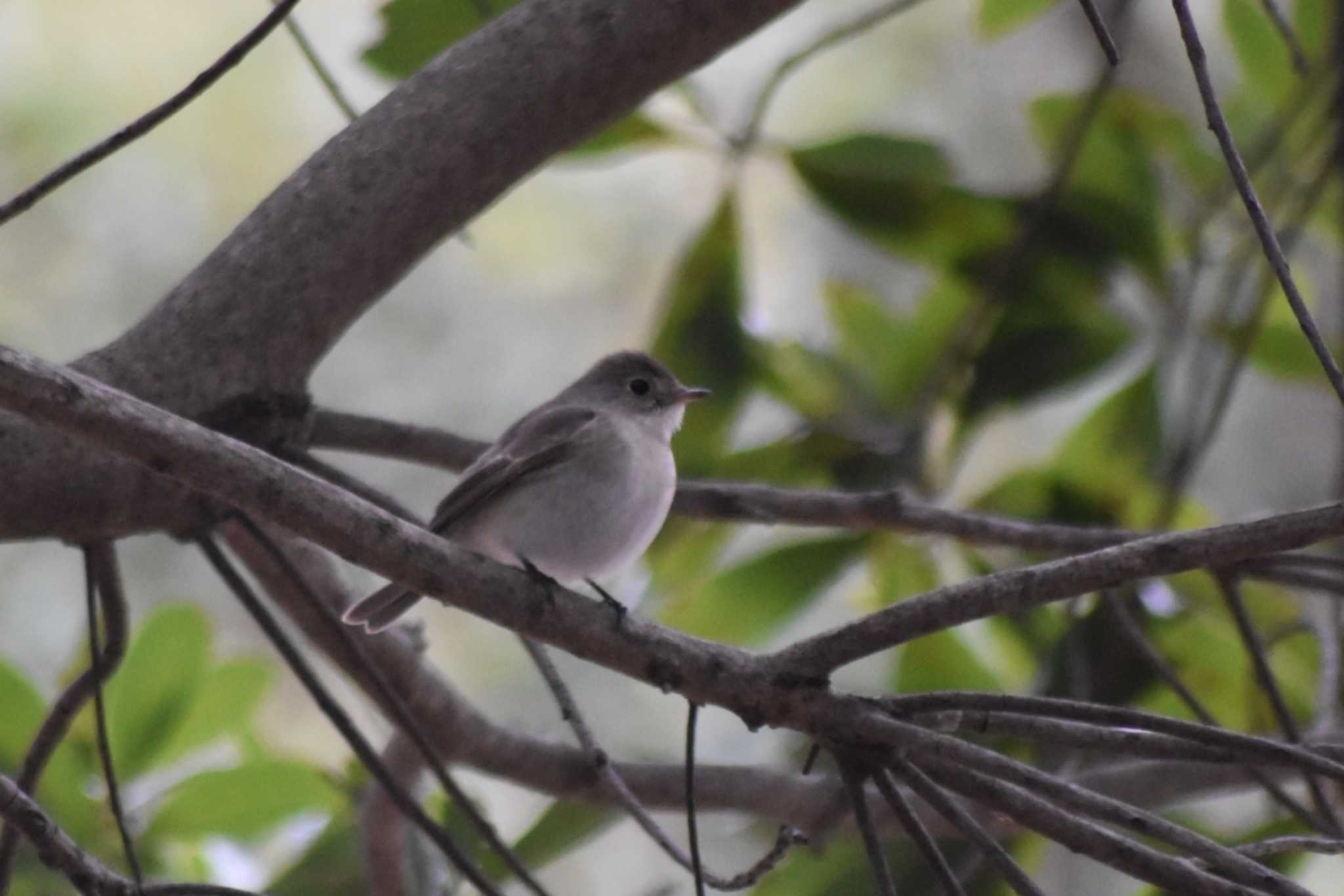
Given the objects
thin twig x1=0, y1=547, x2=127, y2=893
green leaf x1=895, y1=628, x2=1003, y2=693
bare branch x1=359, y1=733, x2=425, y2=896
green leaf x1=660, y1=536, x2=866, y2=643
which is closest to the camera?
thin twig x1=0, y1=547, x2=127, y2=893

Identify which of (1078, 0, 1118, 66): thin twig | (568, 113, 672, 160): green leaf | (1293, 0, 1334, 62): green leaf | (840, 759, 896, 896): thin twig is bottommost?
(840, 759, 896, 896): thin twig

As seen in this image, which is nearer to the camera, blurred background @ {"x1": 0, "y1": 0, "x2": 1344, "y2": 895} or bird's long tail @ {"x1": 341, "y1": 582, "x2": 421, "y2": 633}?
bird's long tail @ {"x1": 341, "y1": 582, "x2": 421, "y2": 633}

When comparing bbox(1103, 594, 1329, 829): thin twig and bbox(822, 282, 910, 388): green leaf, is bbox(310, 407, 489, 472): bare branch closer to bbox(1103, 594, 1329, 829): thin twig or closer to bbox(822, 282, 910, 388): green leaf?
bbox(1103, 594, 1329, 829): thin twig

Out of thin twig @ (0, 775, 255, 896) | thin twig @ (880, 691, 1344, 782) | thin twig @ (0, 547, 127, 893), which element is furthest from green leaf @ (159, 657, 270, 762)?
thin twig @ (880, 691, 1344, 782)

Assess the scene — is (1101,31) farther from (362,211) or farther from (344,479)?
(344,479)

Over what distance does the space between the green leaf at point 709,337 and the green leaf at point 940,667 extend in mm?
602

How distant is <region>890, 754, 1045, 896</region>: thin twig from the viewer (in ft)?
4.70

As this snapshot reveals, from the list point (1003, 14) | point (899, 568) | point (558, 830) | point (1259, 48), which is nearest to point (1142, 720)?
point (558, 830)

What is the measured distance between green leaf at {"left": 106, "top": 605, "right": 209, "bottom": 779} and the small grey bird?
50 centimetres

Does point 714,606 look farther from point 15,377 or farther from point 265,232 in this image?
point 15,377

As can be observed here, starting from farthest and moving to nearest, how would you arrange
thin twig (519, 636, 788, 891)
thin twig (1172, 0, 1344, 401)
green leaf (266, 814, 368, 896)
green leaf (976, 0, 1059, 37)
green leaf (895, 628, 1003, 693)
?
green leaf (976, 0, 1059, 37)
green leaf (895, 628, 1003, 693)
green leaf (266, 814, 368, 896)
thin twig (519, 636, 788, 891)
thin twig (1172, 0, 1344, 401)

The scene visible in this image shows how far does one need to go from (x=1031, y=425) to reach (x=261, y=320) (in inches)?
227

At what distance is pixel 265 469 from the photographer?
148 cm

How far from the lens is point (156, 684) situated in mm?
2893
